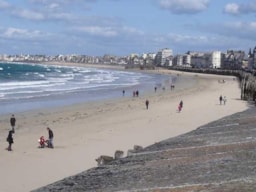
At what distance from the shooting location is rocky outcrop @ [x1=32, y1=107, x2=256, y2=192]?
233 cm

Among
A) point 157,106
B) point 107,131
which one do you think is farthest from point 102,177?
point 157,106

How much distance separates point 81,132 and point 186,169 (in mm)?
21646

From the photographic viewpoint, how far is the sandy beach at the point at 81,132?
49.8 feet

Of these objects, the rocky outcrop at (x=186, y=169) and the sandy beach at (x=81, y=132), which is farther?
the sandy beach at (x=81, y=132)

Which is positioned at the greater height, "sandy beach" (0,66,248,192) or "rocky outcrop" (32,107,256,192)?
"rocky outcrop" (32,107,256,192)

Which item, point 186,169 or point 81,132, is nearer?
point 186,169

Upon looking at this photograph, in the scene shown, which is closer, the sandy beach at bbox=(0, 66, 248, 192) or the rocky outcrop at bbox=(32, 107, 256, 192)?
the rocky outcrop at bbox=(32, 107, 256, 192)

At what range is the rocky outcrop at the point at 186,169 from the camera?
2.33m

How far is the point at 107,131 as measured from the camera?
24.4m

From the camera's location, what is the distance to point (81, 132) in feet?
79.3

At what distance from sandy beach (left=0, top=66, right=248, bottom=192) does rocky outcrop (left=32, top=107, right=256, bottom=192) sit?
33.9 feet

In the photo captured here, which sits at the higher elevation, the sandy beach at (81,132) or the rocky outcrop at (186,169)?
the rocky outcrop at (186,169)

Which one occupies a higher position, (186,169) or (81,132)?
(186,169)

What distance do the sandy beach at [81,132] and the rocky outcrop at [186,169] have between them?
10346 mm
